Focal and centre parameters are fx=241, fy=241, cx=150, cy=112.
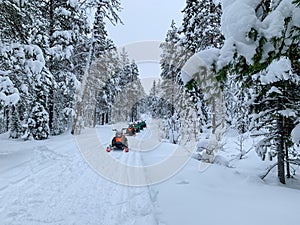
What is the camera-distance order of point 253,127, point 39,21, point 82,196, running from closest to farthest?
point 82,196 < point 253,127 < point 39,21

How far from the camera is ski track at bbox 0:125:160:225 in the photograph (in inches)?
177

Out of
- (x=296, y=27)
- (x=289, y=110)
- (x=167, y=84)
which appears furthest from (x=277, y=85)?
(x=167, y=84)


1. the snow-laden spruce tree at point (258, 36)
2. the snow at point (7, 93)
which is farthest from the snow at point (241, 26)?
the snow at point (7, 93)

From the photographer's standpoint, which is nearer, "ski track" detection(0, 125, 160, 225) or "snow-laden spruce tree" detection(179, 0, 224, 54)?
"ski track" detection(0, 125, 160, 225)

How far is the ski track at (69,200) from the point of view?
14.8 ft

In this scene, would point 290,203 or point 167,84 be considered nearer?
point 290,203

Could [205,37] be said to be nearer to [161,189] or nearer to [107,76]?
[161,189]

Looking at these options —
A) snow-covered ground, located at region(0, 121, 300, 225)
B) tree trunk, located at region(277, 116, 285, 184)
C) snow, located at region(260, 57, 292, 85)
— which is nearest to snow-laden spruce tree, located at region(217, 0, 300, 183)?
snow, located at region(260, 57, 292, 85)

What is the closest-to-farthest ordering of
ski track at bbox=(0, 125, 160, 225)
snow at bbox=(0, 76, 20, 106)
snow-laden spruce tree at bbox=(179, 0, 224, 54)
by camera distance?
ski track at bbox=(0, 125, 160, 225) < snow at bbox=(0, 76, 20, 106) < snow-laden spruce tree at bbox=(179, 0, 224, 54)

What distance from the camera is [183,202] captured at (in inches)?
205

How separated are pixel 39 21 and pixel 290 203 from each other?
1116 centimetres

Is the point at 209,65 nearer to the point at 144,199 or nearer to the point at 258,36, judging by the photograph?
the point at 258,36

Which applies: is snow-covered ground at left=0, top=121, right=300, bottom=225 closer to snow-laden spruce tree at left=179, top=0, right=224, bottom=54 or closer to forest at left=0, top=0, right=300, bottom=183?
forest at left=0, top=0, right=300, bottom=183

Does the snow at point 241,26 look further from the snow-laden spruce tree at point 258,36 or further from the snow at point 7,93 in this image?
the snow at point 7,93
